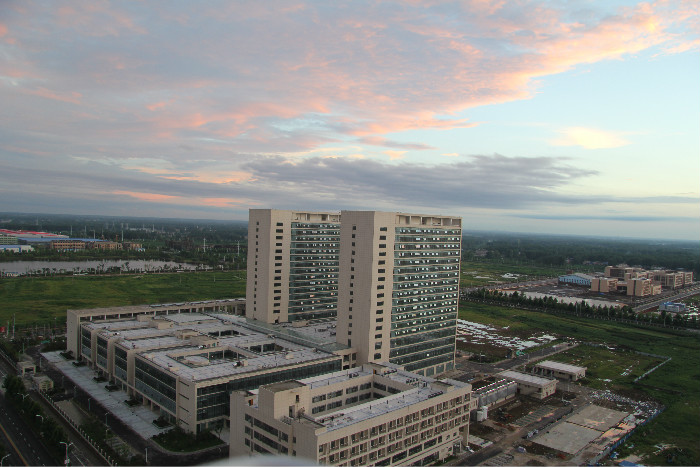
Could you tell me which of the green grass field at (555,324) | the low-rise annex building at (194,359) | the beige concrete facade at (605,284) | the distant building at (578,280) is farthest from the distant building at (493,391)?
the distant building at (578,280)

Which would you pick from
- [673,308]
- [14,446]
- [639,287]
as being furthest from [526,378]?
[639,287]

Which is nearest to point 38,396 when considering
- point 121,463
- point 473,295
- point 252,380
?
point 121,463

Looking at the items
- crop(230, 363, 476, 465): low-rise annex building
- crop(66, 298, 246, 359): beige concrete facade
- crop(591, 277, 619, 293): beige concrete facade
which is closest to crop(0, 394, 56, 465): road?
crop(230, 363, 476, 465): low-rise annex building

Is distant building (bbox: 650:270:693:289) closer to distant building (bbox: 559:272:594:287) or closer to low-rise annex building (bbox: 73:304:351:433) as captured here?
distant building (bbox: 559:272:594:287)

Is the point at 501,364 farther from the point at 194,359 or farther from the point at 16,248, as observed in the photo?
the point at 16,248

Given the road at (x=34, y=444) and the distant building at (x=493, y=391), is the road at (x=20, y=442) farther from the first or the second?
the distant building at (x=493, y=391)
